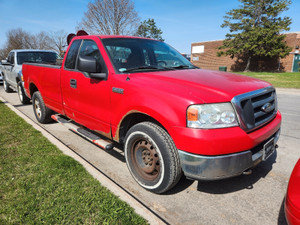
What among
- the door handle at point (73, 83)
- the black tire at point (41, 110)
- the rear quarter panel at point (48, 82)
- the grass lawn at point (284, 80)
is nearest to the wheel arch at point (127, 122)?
the door handle at point (73, 83)

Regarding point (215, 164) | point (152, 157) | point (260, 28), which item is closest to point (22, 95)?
point (152, 157)

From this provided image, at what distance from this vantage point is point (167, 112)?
7.40ft

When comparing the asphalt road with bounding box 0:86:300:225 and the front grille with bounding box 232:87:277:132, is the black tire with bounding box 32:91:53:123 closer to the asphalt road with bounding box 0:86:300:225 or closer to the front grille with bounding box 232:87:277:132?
the asphalt road with bounding box 0:86:300:225

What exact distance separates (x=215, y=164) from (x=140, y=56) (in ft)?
6.80

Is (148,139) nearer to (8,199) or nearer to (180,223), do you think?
(180,223)

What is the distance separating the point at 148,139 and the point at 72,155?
1.68 m

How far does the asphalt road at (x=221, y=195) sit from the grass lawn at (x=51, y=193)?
38 cm

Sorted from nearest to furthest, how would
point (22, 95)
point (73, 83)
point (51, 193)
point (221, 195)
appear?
point (51, 193) → point (221, 195) → point (73, 83) → point (22, 95)

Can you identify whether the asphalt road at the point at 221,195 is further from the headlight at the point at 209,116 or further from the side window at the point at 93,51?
the side window at the point at 93,51

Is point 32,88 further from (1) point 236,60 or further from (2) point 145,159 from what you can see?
(1) point 236,60

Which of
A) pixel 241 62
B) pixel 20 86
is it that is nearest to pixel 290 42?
pixel 241 62

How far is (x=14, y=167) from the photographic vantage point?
315 centimetres

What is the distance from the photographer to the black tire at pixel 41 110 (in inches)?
201

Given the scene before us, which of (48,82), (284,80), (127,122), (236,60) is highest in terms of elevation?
(236,60)
